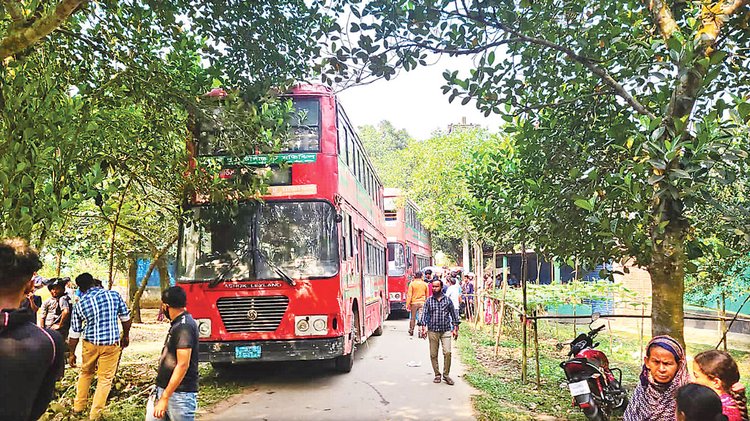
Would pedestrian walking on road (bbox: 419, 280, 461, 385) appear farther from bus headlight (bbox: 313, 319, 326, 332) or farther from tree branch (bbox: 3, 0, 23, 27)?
tree branch (bbox: 3, 0, 23, 27)

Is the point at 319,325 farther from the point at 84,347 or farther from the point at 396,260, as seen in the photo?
the point at 396,260

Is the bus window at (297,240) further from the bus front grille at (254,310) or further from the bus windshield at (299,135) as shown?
the bus windshield at (299,135)

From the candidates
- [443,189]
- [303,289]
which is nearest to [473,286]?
[443,189]

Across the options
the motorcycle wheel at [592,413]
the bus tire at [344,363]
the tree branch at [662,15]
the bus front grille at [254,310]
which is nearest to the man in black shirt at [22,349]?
the tree branch at [662,15]

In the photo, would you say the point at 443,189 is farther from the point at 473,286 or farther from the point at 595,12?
the point at 595,12

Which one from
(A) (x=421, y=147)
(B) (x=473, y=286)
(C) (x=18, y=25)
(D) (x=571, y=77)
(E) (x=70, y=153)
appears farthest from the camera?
(A) (x=421, y=147)

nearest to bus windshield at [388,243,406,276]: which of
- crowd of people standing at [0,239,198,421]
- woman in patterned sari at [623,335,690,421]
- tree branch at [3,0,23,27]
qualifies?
crowd of people standing at [0,239,198,421]

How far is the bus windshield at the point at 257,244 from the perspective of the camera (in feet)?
28.5

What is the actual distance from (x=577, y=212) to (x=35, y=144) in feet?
16.9

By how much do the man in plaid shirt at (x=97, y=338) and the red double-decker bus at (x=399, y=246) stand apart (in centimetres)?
1395

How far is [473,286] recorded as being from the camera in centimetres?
2166

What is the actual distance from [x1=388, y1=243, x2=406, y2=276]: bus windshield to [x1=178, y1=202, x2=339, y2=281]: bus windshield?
40.6 ft

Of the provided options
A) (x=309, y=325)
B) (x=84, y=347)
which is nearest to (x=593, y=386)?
(x=309, y=325)

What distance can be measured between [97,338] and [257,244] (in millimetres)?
2614
